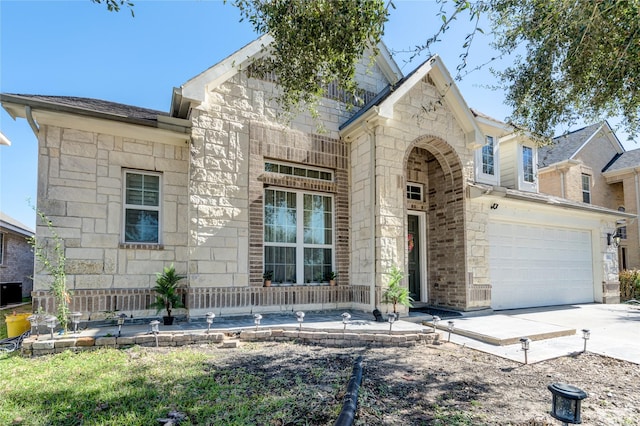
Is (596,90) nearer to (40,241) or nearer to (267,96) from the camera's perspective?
(267,96)

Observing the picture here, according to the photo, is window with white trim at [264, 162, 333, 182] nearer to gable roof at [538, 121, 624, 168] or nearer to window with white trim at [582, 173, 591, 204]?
gable roof at [538, 121, 624, 168]

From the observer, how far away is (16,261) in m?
16.5

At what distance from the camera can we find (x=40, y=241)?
22.3 feet

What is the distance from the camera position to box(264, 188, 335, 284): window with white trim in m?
8.66

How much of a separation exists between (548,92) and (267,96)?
5932 mm

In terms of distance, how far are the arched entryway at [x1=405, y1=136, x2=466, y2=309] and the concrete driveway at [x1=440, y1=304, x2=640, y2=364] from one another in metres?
1.30

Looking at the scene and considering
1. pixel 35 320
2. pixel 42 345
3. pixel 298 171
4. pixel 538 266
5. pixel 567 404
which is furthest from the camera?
pixel 538 266

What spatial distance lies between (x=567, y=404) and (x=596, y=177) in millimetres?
21882

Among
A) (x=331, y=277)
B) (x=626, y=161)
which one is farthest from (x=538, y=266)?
(x=626, y=161)

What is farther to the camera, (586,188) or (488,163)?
(586,188)

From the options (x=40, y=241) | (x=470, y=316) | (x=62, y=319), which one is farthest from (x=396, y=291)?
(x=40, y=241)

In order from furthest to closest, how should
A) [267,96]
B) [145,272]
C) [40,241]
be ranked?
[267,96] → [145,272] → [40,241]

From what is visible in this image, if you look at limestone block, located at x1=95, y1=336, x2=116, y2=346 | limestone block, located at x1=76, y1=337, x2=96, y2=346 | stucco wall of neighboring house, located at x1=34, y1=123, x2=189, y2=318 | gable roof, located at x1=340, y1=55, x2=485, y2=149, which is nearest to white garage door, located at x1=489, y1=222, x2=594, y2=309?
gable roof, located at x1=340, y1=55, x2=485, y2=149

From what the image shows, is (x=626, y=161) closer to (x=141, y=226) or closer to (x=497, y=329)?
(x=497, y=329)
